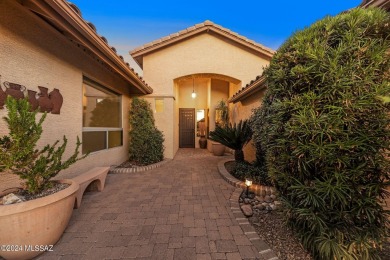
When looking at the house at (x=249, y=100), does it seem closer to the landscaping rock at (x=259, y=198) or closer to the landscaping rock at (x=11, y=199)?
the landscaping rock at (x=259, y=198)

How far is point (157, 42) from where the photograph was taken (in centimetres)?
735

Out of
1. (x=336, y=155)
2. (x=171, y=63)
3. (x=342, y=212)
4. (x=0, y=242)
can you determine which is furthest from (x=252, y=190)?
(x=171, y=63)

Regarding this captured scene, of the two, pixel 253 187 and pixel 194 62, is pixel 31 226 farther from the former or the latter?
pixel 194 62

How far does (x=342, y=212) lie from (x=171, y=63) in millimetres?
7608

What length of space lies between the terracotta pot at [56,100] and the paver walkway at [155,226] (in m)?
1.92

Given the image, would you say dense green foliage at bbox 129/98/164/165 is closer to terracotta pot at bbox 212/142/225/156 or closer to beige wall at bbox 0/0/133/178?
beige wall at bbox 0/0/133/178

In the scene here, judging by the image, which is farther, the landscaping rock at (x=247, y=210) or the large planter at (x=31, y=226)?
the landscaping rock at (x=247, y=210)

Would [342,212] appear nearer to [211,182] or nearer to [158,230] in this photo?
[158,230]

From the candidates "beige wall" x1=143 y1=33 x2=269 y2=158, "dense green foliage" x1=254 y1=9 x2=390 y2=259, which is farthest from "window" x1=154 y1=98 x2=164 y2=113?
"dense green foliage" x1=254 y1=9 x2=390 y2=259

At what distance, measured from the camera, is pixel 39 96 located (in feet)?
9.95

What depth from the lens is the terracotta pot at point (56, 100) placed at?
330 centimetres

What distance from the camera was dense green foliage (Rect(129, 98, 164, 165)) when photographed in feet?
20.9

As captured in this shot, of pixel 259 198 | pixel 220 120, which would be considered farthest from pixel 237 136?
pixel 220 120

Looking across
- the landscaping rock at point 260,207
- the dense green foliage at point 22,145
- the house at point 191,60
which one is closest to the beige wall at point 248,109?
the house at point 191,60
